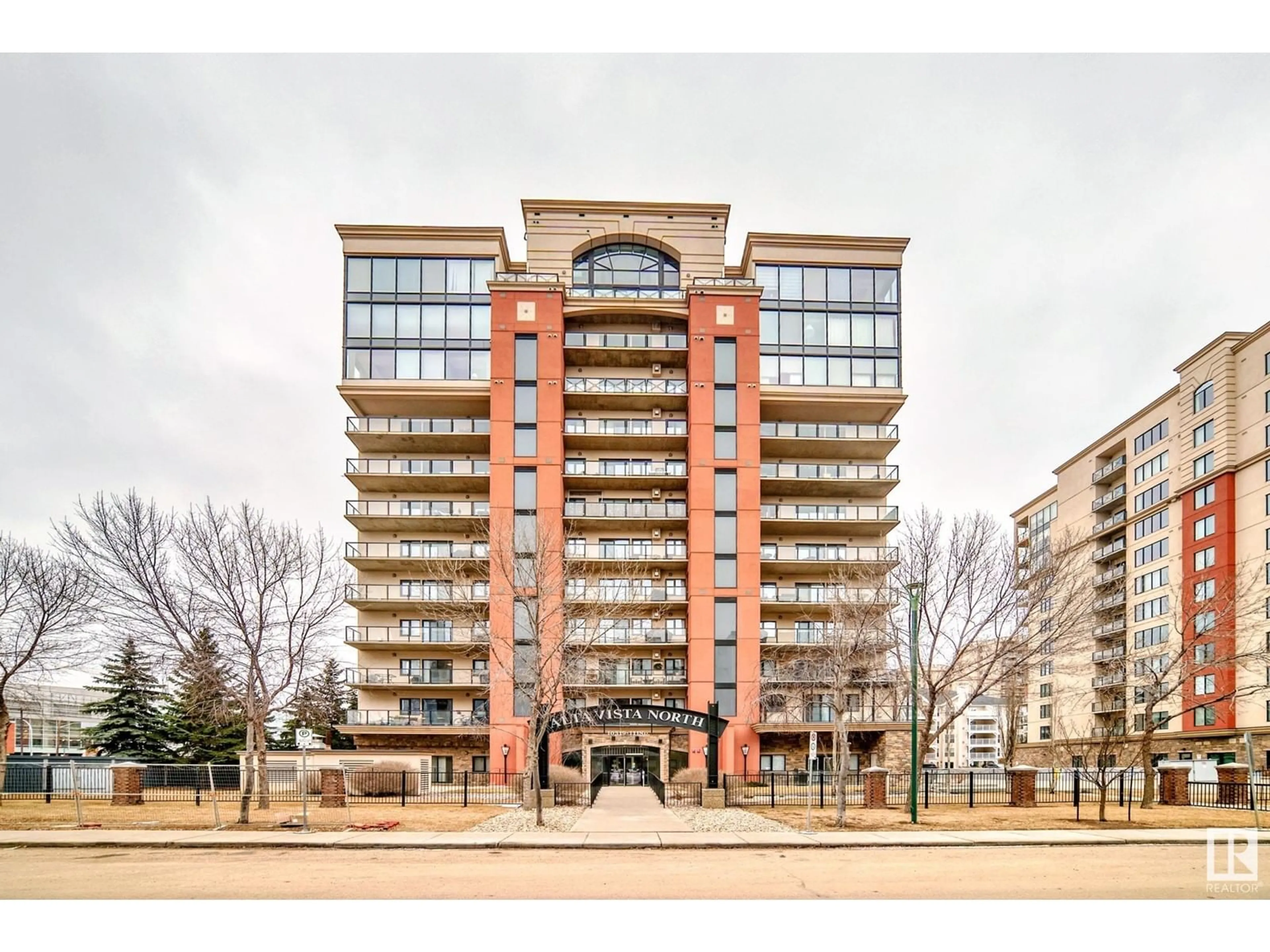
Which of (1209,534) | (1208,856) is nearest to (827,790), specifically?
(1208,856)

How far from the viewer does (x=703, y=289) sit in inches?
2202

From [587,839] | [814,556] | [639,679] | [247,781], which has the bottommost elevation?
[639,679]

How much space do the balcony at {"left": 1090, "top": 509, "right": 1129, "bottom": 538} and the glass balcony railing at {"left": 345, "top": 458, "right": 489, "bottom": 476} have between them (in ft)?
174

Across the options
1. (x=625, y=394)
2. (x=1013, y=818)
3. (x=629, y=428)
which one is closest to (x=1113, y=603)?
(x=629, y=428)

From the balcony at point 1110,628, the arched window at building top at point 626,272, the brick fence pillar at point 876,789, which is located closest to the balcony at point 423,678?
the arched window at building top at point 626,272

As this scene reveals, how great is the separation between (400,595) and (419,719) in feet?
23.4

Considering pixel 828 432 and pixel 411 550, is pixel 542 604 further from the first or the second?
pixel 828 432

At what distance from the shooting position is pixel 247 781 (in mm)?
25672

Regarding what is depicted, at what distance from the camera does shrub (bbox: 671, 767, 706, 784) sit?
149 ft

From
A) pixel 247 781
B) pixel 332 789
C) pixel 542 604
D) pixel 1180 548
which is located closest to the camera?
pixel 247 781

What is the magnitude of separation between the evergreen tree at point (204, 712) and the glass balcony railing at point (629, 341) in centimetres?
2550

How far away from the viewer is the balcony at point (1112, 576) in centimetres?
8019

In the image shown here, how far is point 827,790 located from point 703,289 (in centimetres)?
2869
